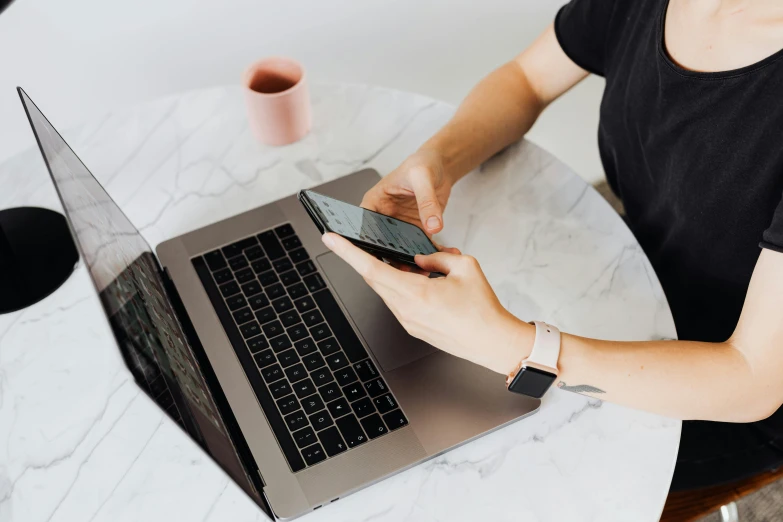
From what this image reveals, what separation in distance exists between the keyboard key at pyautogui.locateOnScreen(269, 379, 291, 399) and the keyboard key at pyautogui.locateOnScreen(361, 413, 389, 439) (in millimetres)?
97

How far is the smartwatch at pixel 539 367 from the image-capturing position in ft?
2.41

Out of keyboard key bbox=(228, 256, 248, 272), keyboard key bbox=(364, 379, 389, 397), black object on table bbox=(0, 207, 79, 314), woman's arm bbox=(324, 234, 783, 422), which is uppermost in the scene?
woman's arm bbox=(324, 234, 783, 422)

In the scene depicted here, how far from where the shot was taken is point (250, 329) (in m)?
0.84

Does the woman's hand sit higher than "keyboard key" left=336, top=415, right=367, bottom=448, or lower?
higher

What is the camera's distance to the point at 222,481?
2.46 feet

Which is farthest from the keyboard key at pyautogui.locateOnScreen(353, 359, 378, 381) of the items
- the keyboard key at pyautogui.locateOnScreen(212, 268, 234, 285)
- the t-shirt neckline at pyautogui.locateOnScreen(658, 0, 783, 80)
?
the t-shirt neckline at pyautogui.locateOnScreen(658, 0, 783, 80)

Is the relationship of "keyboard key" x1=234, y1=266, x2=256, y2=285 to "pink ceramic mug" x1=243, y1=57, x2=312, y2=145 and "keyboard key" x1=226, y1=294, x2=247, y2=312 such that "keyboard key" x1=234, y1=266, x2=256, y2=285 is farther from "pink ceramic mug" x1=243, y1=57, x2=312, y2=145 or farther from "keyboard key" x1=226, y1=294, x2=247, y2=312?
"pink ceramic mug" x1=243, y1=57, x2=312, y2=145

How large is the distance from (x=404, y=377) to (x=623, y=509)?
27 cm

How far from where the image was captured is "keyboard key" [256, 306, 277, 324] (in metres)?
0.85

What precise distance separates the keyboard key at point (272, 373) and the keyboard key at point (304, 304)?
0.08 m

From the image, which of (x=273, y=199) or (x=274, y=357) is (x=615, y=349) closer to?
(x=274, y=357)

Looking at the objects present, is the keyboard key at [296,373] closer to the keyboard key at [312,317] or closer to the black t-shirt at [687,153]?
the keyboard key at [312,317]

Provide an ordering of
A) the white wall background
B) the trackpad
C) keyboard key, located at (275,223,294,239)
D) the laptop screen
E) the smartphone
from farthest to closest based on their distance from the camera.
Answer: the white wall background, keyboard key, located at (275,223,294,239), the trackpad, the smartphone, the laptop screen

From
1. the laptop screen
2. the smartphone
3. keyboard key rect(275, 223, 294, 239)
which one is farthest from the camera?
keyboard key rect(275, 223, 294, 239)
